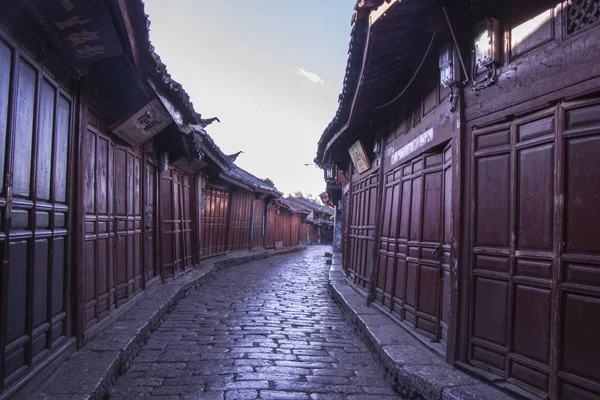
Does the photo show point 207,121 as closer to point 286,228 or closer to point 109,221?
point 109,221

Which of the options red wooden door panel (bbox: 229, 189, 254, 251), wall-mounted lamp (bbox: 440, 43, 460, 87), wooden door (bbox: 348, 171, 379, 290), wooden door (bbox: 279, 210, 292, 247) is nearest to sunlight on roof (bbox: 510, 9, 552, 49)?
wall-mounted lamp (bbox: 440, 43, 460, 87)

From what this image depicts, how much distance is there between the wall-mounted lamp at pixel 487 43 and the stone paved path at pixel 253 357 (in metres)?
3.39

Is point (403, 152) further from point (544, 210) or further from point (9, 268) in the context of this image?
point (9, 268)

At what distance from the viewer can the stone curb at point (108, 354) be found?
362 cm

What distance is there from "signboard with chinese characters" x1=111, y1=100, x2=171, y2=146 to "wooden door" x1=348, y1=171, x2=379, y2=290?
4298 millimetres

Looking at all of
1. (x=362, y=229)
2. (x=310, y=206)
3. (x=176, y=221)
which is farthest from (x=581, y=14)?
A: (x=310, y=206)

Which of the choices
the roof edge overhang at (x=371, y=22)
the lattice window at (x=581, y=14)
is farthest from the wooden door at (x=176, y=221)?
the lattice window at (x=581, y=14)

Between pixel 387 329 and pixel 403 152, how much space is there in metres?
2.73

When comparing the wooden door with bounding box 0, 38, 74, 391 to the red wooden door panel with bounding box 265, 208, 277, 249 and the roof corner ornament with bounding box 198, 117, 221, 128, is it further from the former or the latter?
the red wooden door panel with bounding box 265, 208, 277, 249

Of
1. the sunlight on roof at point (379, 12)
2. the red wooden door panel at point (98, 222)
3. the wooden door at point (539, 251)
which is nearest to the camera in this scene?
the wooden door at point (539, 251)

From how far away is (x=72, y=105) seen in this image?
4793 millimetres

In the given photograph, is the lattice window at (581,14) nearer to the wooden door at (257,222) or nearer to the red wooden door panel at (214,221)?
the red wooden door panel at (214,221)

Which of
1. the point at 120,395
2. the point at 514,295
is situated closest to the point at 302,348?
the point at 120,395

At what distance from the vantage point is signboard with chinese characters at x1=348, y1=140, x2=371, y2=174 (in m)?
9.49
